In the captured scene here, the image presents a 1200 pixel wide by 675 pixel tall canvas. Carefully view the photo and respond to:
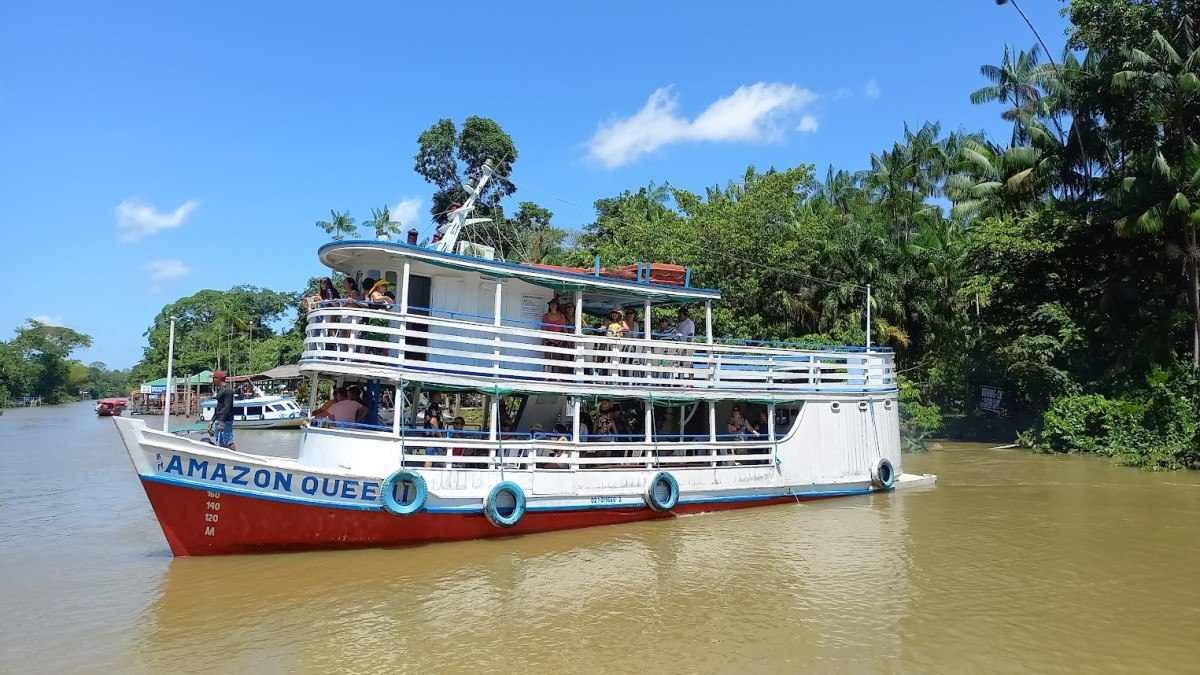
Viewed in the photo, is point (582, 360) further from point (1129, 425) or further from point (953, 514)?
point (1129, 425)

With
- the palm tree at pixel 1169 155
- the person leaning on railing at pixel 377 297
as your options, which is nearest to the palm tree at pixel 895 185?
the palm tree at pixel 1169 155

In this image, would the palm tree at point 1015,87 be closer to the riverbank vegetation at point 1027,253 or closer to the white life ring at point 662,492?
the riverbank vegetation at point 1027,253

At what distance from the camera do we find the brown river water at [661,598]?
6715mm

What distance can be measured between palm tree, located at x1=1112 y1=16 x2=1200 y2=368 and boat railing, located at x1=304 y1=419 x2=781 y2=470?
14.9m

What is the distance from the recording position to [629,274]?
12867mm

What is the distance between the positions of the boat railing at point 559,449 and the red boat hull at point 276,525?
0.81 meters

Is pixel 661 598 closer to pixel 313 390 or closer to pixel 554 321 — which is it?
pixel 554 321

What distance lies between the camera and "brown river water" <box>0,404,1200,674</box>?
22.0 feet

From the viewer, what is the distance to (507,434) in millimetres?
11344

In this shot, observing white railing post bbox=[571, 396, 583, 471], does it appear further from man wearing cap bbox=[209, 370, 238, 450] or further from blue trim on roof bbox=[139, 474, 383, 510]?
man wearing cap bbox=[209, 370, 238, 450]

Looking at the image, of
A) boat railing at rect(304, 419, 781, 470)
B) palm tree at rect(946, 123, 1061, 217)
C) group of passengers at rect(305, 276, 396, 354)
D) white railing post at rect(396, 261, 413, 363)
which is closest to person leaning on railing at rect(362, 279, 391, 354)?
group of passengers at rect(305, 276, 396, 354)

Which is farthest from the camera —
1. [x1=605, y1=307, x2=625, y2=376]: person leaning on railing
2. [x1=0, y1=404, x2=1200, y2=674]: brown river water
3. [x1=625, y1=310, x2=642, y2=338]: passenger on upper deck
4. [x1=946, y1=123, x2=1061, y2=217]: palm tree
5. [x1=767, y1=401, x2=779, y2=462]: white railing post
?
[x1=946, y1=123, x2=1061, y2=217]: palm tree

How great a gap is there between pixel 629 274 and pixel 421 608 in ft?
21.6

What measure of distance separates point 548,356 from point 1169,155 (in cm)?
2030
